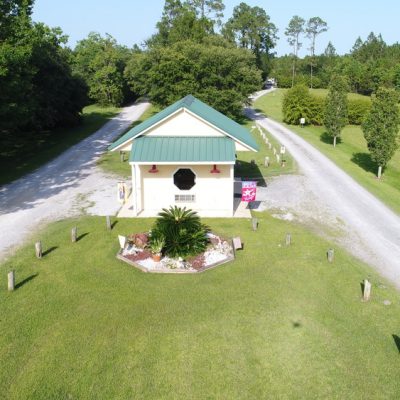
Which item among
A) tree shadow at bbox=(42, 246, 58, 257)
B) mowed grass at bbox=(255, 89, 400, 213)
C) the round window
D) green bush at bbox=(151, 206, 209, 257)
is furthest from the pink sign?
tree shadow at bbox=(42, 246, 58, 257)

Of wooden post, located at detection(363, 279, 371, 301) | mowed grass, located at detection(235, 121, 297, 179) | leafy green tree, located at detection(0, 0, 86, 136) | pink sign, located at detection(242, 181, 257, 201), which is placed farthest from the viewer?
mowed grass, located at detection(235, 121, 297, 179)

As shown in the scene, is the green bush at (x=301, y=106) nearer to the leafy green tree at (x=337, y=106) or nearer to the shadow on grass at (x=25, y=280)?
the leafy green tree at (x=337, y=106)

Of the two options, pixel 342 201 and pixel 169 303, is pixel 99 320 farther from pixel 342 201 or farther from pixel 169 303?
pixel 342 201

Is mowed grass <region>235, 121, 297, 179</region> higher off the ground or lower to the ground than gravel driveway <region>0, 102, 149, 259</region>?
higher

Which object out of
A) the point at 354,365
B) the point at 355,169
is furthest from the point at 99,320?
the point at 355,169

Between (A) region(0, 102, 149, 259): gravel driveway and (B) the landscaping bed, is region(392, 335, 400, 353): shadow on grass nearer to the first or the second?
(B) the landscaping bed

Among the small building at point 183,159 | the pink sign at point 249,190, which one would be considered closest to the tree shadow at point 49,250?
the small building at point 183,159
